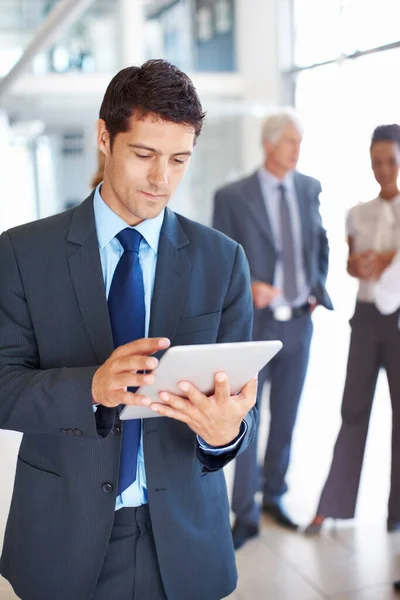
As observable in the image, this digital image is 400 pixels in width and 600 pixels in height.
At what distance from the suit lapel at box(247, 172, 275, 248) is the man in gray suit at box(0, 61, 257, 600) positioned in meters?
1.53

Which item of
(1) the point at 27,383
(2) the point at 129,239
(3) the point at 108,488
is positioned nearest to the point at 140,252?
(2) the point at 129,239

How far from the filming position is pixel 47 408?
55.4 inches

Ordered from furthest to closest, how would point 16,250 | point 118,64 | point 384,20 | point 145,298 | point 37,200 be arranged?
point 118,64 → point 37,200 → point 384,20 → point 145,298 → point 16,250

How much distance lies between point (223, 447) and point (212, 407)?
8.5 inches

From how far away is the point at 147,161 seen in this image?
1.52 metres

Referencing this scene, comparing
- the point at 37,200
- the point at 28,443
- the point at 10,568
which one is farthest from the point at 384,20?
the point at 10,568

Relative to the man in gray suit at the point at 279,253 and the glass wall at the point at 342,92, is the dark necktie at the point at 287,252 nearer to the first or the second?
the man in gray suit at the point at 279,253

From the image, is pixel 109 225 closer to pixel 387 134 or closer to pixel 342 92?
pixel 387 134

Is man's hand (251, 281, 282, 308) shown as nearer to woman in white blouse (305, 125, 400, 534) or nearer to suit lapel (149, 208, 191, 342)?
woman in white blouse (305, 125, 400, 534)

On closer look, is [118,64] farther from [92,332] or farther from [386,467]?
[92,332]

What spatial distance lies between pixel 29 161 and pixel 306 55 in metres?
1.25

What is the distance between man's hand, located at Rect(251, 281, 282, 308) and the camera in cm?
325

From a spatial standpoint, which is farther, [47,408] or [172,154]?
[172,154]

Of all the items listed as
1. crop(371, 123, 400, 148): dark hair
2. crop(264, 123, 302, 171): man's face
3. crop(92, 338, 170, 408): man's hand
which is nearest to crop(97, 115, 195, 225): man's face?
crop(92, 338, 170, 408): man's hand
